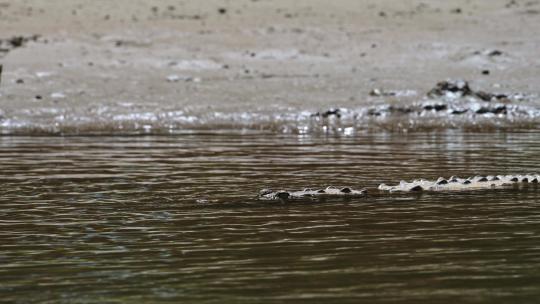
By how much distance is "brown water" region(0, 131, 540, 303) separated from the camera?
13.7 feet

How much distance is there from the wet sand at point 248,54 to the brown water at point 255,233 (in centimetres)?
625

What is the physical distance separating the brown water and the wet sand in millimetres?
6252

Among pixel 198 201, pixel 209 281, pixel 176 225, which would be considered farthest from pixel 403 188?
pixel 209 281

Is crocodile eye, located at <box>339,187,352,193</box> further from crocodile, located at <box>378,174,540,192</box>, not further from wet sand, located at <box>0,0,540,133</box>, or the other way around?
wet sand, located at <box>0,0,540,133</box>

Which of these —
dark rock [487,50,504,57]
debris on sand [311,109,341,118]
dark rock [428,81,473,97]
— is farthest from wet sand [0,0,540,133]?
dark rock [428,81,473,97]

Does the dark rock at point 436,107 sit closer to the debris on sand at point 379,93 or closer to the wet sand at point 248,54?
the wet sand at point 248,54

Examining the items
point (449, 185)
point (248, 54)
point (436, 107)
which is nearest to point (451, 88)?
point (436, 107)

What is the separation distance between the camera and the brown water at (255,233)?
4.19 meters

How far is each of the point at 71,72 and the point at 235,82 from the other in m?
2.93

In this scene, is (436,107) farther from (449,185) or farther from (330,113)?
(449,185)

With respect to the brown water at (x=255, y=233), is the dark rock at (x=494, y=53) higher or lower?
higher

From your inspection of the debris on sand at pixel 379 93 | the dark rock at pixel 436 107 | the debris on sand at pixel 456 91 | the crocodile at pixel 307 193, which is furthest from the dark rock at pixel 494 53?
the crocodile at pixel 307 193

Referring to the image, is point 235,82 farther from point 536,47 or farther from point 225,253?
point 225,253

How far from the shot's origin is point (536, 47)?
19.6 m
